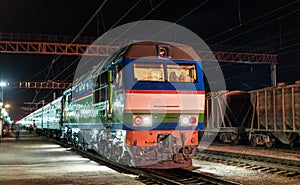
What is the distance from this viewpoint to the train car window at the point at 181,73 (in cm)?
1372

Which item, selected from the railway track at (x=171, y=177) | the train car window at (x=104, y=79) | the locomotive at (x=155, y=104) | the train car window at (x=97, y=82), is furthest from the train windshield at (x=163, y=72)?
the train car window at (x=97, y=82)

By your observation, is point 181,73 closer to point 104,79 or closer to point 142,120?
point 142,120

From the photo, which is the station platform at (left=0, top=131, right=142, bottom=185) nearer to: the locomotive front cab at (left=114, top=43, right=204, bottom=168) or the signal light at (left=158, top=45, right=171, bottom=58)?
the locomotive front cab at (left=114, top=43, right=204, bottom=168)

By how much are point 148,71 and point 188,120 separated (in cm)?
205

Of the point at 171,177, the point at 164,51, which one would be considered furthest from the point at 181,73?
the point at 171,177

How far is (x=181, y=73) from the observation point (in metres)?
13.9

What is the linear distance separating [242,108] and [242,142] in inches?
118

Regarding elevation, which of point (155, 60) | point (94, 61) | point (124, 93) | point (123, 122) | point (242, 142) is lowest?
point (242, 142)

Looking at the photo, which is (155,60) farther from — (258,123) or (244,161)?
(258,123)

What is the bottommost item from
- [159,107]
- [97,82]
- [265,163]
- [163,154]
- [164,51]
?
[265,163]

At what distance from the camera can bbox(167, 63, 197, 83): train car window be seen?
13719 millimetres

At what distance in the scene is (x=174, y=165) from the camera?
13.3 metres

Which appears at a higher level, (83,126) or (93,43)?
(93,43)

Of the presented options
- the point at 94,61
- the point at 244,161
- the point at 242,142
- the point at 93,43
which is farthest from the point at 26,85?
the point at 244,161
